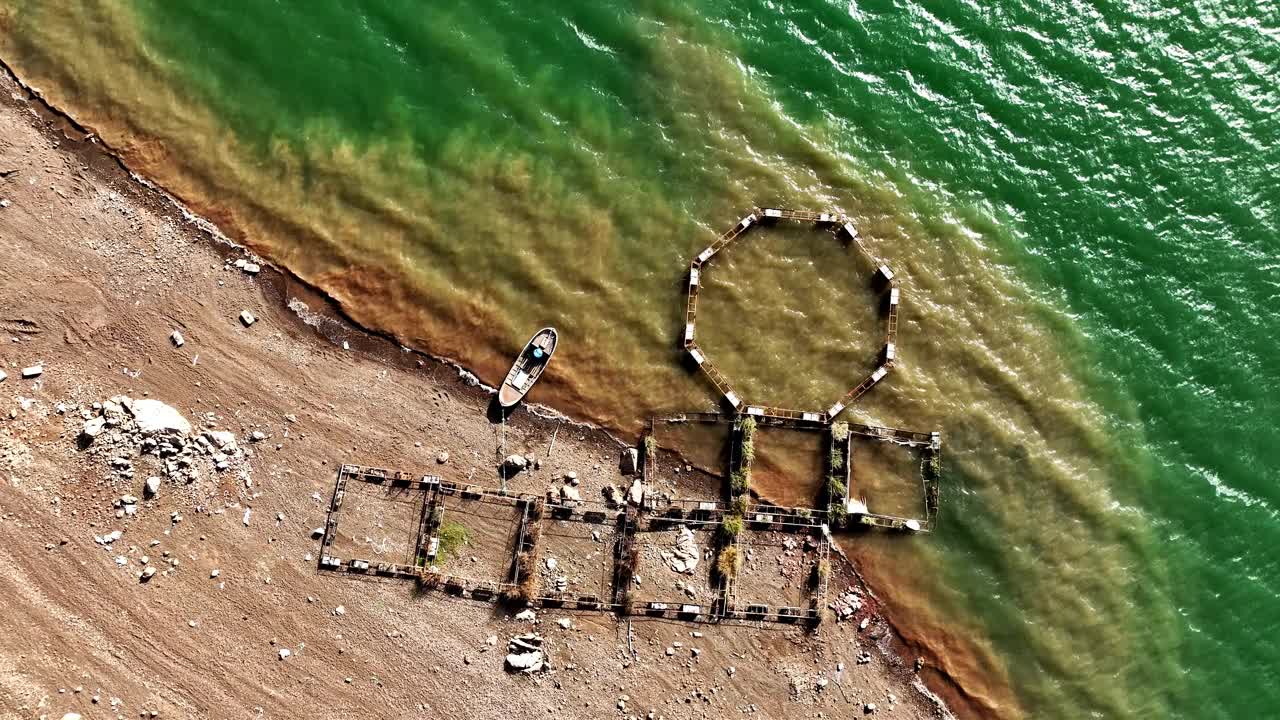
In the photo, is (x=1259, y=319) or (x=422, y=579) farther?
(x=1259, y=319)

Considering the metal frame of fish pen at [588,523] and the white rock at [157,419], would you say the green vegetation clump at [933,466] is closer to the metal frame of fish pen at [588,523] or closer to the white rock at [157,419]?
the metal frame of fish pen at [588,523]

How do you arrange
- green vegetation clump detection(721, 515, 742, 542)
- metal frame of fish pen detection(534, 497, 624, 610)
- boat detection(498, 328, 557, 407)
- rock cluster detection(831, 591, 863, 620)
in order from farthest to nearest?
boat detection(498, 328, 557, 407) → rock cluster detection(831, 591, 863, 620) → green vegetation clump detection(721, 515, 742, 542) → metal frame of fish pen detection(534, 497, 624, 610)

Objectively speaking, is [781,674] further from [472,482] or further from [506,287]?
[506,287]

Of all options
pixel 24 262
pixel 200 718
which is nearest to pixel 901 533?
pixel 200 718

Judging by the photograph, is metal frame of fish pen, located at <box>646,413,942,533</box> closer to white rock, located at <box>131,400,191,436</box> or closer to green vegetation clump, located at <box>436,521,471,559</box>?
green vegetation clump, located at <box>436,521,471,559</box>

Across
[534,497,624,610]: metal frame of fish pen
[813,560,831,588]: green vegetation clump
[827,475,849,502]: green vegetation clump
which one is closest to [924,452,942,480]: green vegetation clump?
[827,475,849,502]: green vegetation clump

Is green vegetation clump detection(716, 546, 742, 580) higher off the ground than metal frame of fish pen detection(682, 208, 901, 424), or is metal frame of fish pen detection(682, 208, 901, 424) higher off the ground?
metal frame of fish pen detection(682, 208, 901, 424)

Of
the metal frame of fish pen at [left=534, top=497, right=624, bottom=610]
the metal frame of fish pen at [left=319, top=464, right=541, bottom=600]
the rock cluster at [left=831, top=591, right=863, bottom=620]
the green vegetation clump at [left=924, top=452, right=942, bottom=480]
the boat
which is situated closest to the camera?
the metal frame of fish pen at [left=319, top=464, right=541, bottom=600]
